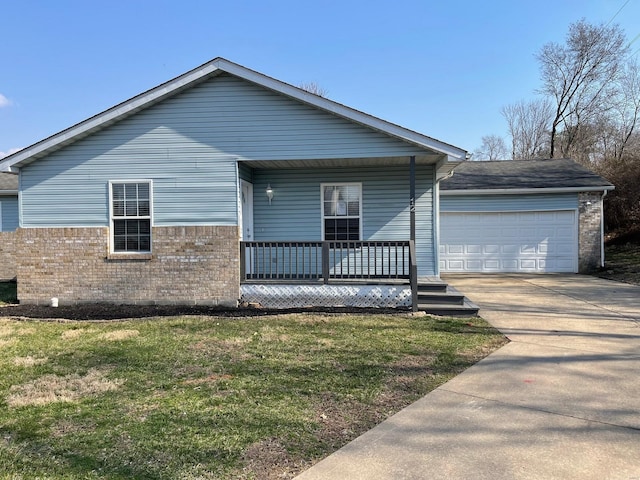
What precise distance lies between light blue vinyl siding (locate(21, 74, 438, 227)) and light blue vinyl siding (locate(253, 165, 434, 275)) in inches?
64.2

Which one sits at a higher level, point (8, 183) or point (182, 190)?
point (8, 183)

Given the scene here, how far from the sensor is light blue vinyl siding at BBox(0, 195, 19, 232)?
14867 millimetres

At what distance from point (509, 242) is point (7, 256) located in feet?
54.8

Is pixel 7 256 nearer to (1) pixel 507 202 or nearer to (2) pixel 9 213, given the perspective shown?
(2) pixel 9 213

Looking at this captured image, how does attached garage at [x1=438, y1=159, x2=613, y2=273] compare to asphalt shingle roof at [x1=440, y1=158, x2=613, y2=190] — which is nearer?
attached garage at [x1=438, y1=159, x2=613, y2=273]

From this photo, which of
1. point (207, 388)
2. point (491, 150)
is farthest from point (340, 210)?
point (491, 150)

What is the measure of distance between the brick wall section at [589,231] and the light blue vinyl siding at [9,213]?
18.7 meters

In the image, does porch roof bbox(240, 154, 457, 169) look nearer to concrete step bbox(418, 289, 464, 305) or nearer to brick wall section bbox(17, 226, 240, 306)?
brick wall section bbox(17, 226, 240, 306)

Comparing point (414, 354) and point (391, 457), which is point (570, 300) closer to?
point (414, 354)

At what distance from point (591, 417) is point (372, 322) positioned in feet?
13.3

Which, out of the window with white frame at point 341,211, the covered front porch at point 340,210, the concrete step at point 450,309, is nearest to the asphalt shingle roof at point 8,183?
the covered front porch at point 340,210

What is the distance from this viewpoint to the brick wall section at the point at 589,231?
14516 millimetres

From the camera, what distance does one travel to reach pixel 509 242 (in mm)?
14922

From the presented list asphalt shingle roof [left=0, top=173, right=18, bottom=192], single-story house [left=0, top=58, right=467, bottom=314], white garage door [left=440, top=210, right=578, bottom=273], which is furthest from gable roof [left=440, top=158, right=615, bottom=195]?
asphalt shingle roof [left=0, top=173, right=18, bottom=192]
